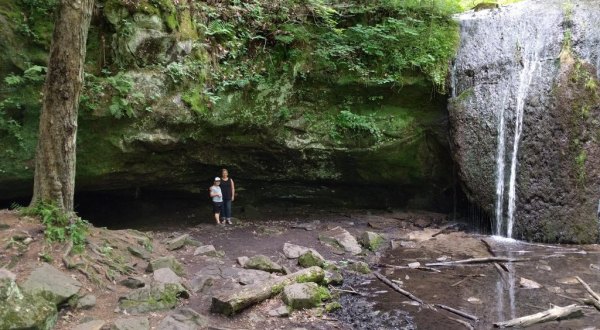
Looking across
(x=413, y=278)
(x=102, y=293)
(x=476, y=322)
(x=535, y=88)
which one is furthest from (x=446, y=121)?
(x=102, y=293)

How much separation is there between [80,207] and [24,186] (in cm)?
288

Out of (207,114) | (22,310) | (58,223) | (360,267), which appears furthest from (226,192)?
(22,310)

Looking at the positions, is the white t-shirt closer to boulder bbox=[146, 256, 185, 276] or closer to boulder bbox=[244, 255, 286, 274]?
boulder bbox=[244, 255, 286, 274]

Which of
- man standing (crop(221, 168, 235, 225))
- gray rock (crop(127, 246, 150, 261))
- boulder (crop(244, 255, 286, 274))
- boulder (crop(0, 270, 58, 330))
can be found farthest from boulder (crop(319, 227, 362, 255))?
boulder (crop(0, 270, 58, 330))

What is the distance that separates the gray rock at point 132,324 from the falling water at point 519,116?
849 centimetres

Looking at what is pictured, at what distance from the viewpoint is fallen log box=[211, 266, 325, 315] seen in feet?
18.6

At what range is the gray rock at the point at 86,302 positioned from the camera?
5.19 meters

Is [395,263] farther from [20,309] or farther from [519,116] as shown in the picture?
[20,309]

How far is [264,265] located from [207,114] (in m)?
4.00

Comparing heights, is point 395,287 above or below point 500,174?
below

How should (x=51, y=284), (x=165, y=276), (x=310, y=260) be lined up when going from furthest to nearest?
(x=310, y=260) → (x=165, y=276) → (x=51, y=284)

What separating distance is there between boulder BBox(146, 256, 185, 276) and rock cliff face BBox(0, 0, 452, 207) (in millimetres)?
3329

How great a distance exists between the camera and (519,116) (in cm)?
1051

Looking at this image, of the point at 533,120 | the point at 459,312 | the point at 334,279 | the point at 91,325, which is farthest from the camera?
the point at 533,120
